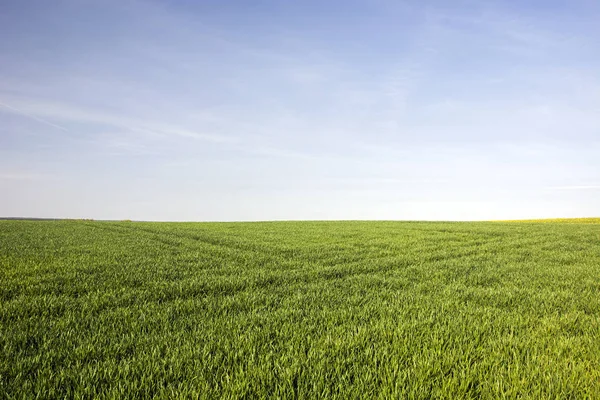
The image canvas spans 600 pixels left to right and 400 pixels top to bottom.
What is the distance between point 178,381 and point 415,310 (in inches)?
171

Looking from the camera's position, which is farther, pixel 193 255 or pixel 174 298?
pixel 193 255

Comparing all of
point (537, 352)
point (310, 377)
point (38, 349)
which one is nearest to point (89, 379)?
point (38, 349)

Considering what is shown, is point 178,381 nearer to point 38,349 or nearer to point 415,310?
point 38,349

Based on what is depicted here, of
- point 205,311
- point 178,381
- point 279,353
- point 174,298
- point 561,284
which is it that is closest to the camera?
point 178,381

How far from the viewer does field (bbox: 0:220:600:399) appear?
3.73 meters

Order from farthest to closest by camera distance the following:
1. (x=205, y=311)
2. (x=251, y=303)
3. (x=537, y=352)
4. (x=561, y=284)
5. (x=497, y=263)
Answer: (x=497, y=263) < (x=561, y=284) < (x=251, y=303) < (x=205, y=311) < (x=537, y=352)

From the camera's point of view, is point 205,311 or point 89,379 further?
point 205,311

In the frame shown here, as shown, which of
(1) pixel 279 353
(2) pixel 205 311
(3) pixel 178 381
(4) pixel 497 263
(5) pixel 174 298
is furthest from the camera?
(4) pixel 497 263

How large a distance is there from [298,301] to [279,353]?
8.15 ft

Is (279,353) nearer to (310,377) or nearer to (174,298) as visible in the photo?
(310,377)

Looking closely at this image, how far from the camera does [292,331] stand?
16.8ft

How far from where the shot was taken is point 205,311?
245 inches

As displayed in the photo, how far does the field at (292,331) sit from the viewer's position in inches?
147

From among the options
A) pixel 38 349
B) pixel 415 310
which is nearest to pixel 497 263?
pixel 415 310
